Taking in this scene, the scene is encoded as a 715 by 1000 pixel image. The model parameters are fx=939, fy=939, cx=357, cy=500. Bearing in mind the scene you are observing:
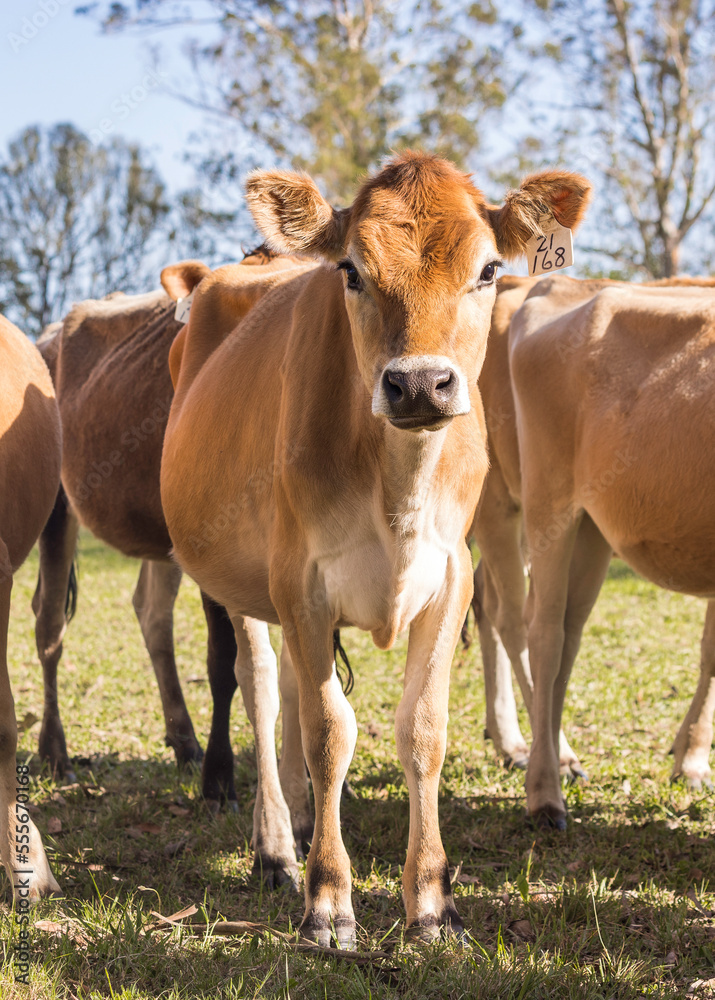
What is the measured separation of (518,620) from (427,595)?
7.29ft

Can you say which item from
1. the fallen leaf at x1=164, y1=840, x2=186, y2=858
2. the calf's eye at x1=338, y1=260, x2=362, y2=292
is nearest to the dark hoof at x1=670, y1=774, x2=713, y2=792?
the fallen leaf at x1=164, y1=840, x2=186, y2=858

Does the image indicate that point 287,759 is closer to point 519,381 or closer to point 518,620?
point 518,620

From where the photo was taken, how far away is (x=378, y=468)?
9.78ft

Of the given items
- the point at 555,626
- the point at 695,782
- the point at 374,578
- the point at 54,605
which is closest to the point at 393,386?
the point at 374,578

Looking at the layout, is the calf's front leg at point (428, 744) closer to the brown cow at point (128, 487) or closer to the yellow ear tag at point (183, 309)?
the brown cow at point (128, 487)

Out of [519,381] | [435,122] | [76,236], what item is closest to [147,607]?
[519,381]

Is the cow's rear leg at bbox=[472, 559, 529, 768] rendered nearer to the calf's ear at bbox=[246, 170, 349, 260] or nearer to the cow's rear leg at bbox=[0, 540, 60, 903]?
the cow's rear leg at bbox=[0, 540, 60, 903]

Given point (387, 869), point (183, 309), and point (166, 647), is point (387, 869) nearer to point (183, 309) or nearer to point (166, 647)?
point (166, 647)

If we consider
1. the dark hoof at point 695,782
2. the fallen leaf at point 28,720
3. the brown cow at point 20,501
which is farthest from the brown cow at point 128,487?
the dark hoof at point 695,782

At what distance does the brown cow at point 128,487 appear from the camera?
4.43 metres

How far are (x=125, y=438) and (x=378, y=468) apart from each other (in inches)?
92.9

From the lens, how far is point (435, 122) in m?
23.4

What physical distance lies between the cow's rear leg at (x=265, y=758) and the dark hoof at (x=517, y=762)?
1.53m

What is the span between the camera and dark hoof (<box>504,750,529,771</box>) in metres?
4.86
